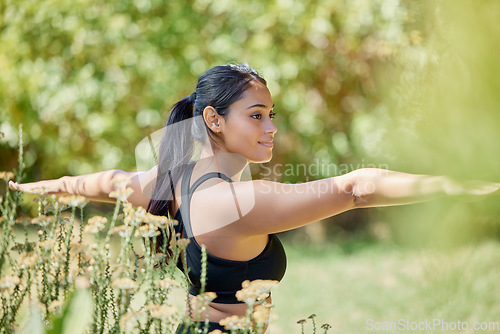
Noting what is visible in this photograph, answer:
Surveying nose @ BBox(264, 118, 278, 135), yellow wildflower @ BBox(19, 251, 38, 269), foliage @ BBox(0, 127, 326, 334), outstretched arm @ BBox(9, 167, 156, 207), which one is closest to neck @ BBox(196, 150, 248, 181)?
nose @ BBox(264, 118, 278, 135)

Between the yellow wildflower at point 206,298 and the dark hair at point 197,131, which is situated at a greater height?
the dark hair at point 197,131

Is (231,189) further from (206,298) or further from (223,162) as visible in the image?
(206,298)

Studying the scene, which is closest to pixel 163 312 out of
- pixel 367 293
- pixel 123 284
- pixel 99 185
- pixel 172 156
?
pixel 123 284

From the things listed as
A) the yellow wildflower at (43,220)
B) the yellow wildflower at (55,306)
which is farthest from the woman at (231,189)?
the yellow wildflower at (55,306)

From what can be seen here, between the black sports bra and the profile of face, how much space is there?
0.59 feet

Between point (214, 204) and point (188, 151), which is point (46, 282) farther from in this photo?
point (188, 151)

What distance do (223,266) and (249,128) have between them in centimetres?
50

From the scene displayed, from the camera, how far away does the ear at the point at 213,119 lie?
6.07ft

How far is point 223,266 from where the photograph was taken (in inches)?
64.9

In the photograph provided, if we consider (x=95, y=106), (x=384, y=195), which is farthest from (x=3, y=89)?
(x=384, y=195)

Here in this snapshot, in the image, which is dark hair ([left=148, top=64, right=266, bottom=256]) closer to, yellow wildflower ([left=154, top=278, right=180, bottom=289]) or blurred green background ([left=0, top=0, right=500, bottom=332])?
yellow wildflower ([left=154, top=278, right=180, bottom=289])

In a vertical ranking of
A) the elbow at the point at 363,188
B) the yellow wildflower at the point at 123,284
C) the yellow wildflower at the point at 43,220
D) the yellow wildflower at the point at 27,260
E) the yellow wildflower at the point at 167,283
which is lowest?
the yellow wildflower at the point at 123,284

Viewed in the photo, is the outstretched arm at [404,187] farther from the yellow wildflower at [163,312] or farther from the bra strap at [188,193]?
the yellow wildflower at [163,312]

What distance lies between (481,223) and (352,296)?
4.00m
